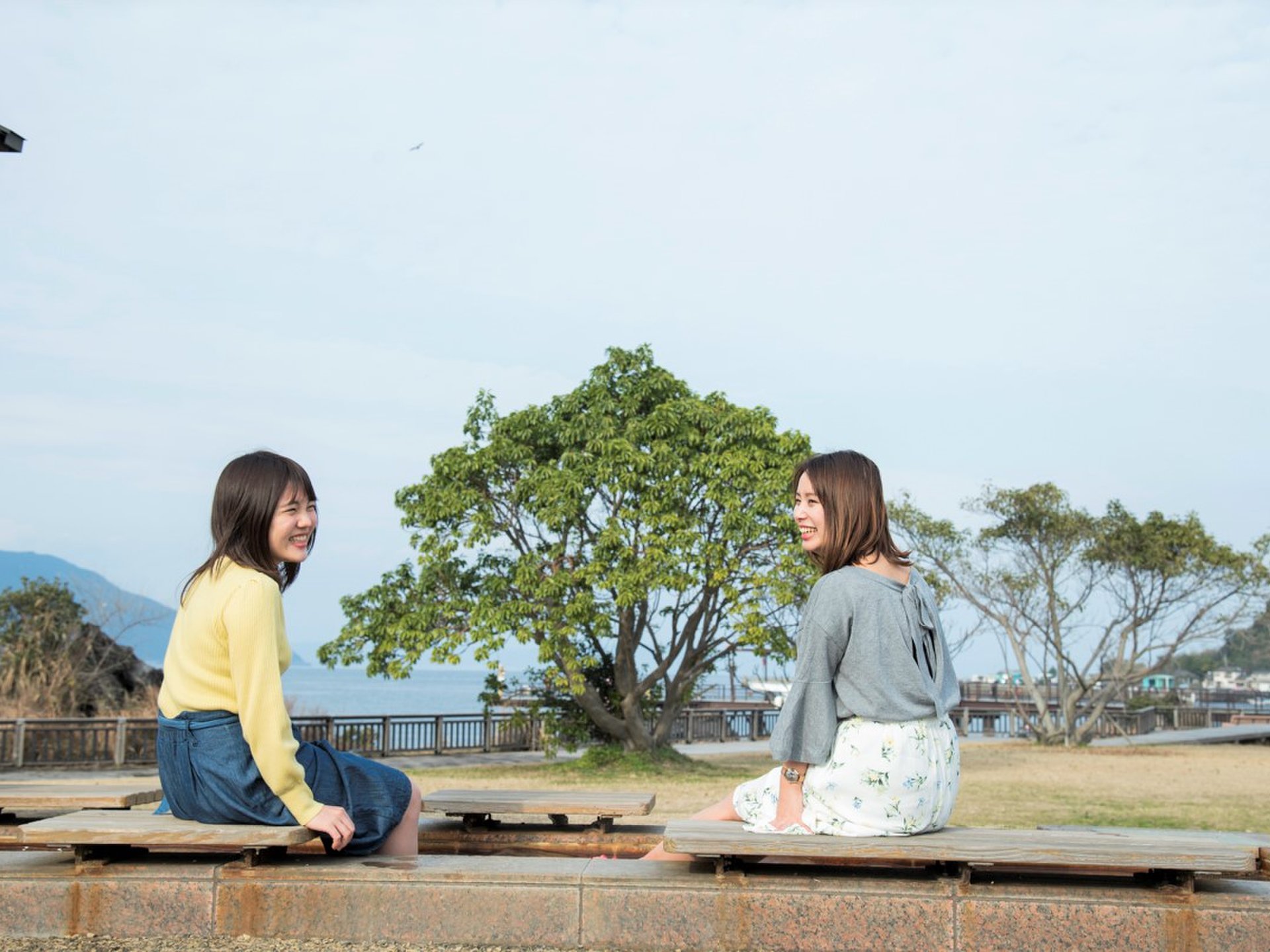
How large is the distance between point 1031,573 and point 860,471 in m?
24.8

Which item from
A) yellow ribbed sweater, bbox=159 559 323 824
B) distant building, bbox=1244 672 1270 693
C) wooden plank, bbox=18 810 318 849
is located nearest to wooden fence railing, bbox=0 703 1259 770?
wooden plank, bbox=18 810 318 849

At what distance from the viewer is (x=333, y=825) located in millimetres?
3969

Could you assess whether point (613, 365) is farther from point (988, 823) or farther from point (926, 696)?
point (926, 696)

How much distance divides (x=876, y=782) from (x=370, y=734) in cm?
1876

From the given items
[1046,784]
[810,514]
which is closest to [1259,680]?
[1046,784]

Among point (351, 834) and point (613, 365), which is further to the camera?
point (613, 365)

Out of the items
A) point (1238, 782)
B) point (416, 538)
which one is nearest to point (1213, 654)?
point (1238, 782)

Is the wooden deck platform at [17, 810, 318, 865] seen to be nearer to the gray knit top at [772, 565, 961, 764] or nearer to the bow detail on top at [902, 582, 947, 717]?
the gray knit top at [772, 565, 961, 764]

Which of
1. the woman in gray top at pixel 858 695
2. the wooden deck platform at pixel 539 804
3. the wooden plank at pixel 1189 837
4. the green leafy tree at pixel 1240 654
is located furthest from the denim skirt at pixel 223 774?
the green leafy tree at pixel 1240 654

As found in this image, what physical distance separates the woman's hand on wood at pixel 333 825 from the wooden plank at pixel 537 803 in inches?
40.3

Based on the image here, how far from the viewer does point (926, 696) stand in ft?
12.8

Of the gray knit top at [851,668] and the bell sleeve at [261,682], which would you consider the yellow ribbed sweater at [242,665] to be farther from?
the gray knit top at [851,668]

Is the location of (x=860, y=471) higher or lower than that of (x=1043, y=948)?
higher

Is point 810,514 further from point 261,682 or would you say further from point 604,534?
point 604,534
